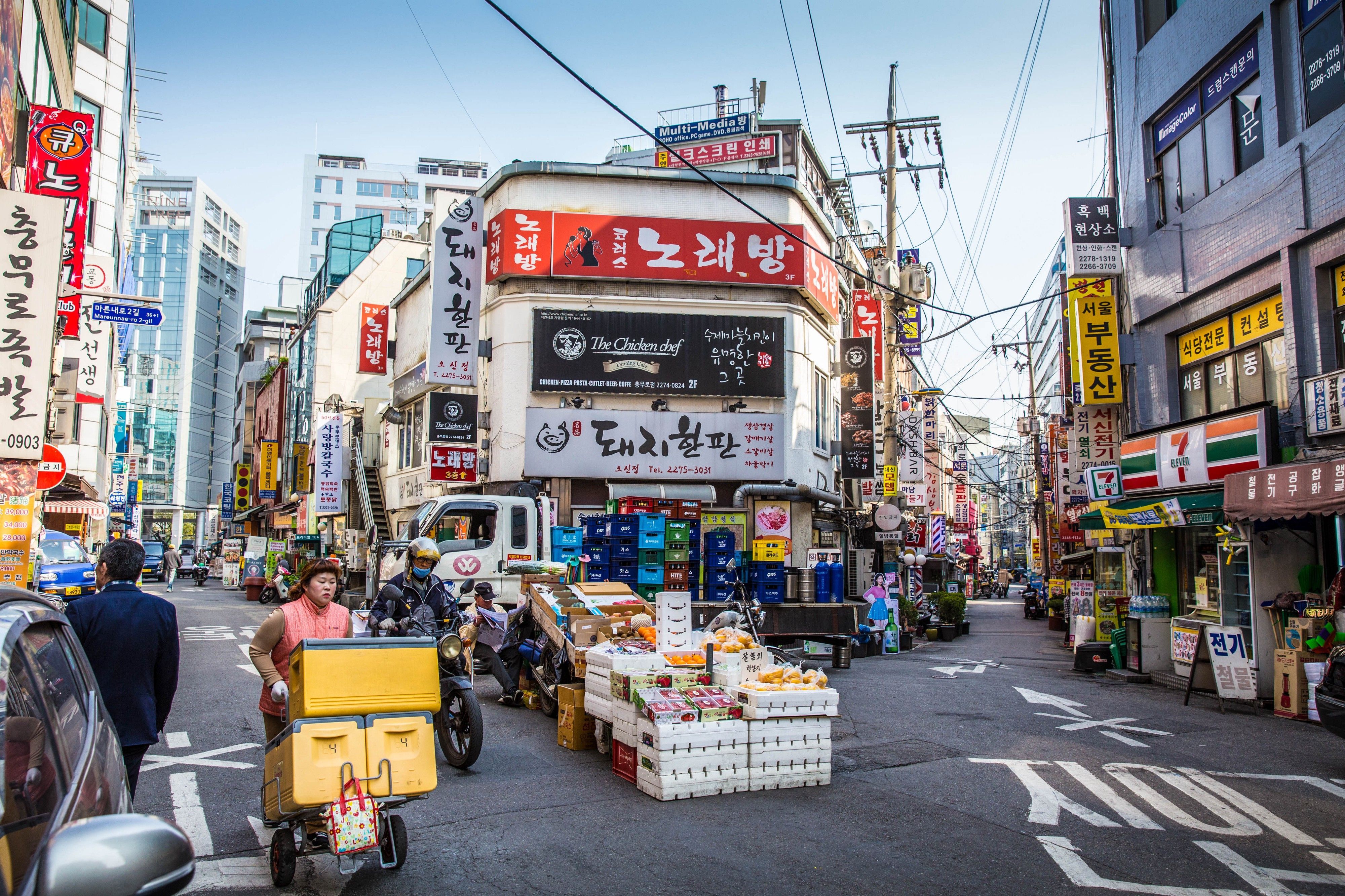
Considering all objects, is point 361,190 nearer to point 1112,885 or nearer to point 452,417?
point 452,417

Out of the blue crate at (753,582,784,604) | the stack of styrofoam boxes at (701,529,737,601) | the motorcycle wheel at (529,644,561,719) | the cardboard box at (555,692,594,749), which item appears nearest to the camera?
the cardboard box at (555,692,594,749)

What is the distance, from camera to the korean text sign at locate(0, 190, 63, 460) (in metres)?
11.7

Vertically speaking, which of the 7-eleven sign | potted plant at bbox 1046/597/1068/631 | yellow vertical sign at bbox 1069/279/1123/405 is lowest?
potted plant at bbox 1046/597/1068/631

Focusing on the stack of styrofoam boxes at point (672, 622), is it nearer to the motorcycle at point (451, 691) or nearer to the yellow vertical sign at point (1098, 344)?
the motorcycle at point (451, 691)

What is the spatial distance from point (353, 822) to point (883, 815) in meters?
3.86

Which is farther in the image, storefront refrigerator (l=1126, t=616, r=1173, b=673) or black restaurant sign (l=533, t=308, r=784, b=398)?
black restaurant sign (l=533, t=308, r=784, b=398)

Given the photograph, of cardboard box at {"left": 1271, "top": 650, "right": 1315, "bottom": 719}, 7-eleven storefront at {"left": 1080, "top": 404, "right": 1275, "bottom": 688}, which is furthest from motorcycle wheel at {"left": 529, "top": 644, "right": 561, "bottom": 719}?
7-eleven storefront at {"left": 1080, "top": 404, "right": 1275, "bottom": 688}

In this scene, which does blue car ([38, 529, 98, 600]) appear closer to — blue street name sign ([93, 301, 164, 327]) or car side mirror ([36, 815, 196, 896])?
blue street name sign ([93, 301, 164, 327])

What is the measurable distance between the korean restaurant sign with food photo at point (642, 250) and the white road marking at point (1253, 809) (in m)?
15.6

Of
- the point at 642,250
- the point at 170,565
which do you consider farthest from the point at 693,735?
the point at 170,565

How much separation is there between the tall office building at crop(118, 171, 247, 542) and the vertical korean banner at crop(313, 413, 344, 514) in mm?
75831

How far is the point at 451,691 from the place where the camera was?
8.20 m

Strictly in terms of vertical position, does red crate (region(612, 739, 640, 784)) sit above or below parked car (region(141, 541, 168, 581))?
below

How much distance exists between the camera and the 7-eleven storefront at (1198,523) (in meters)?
13.5
